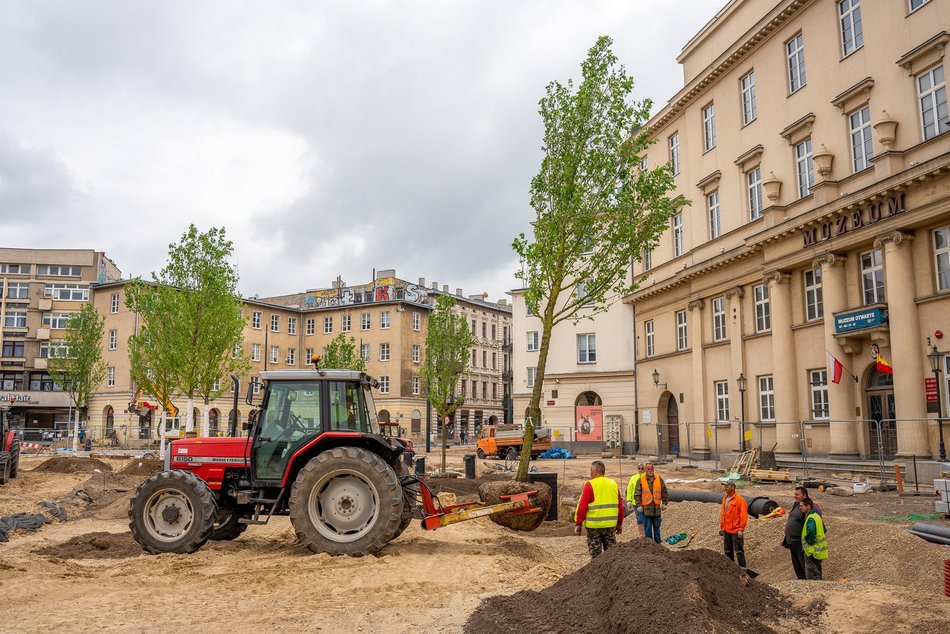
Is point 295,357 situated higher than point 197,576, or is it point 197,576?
point 295,357

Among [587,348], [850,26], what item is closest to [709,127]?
[850,26]

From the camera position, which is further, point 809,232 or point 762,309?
point 762,309

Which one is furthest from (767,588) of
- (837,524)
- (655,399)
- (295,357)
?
(295,357)

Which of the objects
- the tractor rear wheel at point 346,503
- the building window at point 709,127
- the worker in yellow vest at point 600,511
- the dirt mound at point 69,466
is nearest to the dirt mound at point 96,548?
the tractor rear wheel at point 346,503

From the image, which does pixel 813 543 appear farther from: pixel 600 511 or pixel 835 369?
pixel 835 369

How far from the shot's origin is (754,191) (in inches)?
1157

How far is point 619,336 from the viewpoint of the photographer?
44.0 metres

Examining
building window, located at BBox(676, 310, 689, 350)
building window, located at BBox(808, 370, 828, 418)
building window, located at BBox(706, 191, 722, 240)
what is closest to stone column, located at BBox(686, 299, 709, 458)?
building window, located at BBox(676, 310, 689, 350)

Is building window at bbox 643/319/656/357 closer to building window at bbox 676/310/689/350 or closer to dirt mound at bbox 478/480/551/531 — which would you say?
building window at bbox 676/310/689/350

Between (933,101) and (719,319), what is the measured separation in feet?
42.7

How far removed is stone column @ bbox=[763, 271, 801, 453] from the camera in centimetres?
2616

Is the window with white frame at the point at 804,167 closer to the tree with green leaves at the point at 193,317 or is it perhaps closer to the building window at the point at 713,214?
the building window at the point at 713,214

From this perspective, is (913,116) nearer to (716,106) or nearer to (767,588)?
(716,106)

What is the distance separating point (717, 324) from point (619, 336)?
12058 millimetres
